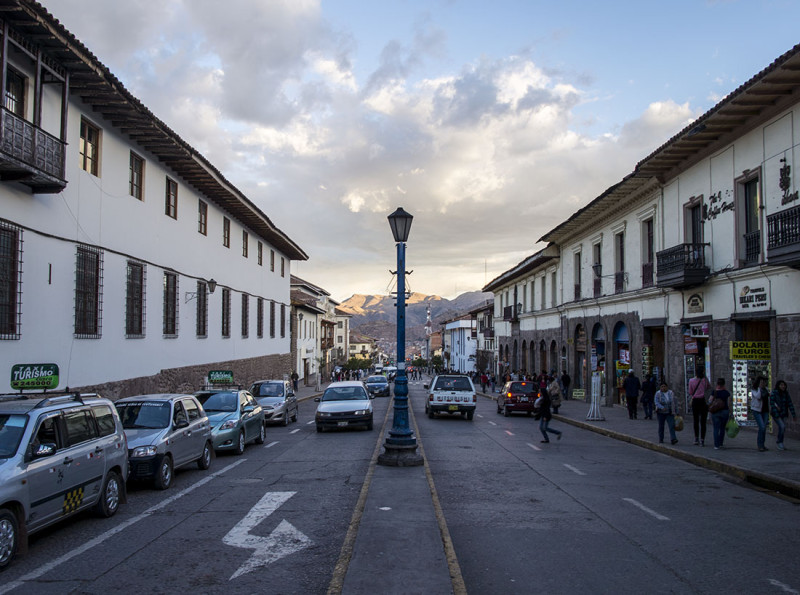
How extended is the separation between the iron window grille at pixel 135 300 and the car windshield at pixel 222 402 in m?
4.35

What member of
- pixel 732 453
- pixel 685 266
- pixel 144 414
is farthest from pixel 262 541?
pixel 685 266

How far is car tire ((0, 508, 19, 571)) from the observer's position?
21.4ft

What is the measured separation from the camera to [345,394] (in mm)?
22172

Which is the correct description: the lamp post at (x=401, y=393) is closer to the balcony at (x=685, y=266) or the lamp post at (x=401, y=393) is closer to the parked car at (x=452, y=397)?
the balcony at (x=685, y=266)

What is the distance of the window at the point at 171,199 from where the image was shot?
23.4 meters

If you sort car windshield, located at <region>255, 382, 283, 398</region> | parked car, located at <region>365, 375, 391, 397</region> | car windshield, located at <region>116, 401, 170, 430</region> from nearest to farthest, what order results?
car windshield, located at <region>116, 401, 170, 430</region>
car windshield, located at <region>255, 382, 283, 398</region>
parked car, located at <region>365, 375, 391, 397</region>

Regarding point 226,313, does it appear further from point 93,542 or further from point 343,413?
point 93,542

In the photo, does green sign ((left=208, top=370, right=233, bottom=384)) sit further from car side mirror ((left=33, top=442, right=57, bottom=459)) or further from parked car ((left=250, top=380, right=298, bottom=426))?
car side mirror ((left=33, top=442, right=57, bottom=459))

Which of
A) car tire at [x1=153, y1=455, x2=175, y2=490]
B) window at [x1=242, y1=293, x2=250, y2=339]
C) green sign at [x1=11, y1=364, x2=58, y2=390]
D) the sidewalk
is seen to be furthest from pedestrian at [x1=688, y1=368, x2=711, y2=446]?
window at [x1=242, y1=293, x2=250, y2=339]

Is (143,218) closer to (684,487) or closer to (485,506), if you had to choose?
(485,506)

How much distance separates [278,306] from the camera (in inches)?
1716

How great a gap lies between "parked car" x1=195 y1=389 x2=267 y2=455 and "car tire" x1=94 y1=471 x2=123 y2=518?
5061 millimetres

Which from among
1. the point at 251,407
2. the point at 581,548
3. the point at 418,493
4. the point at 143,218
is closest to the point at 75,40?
the point at 143,218

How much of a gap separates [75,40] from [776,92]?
16375 mm
